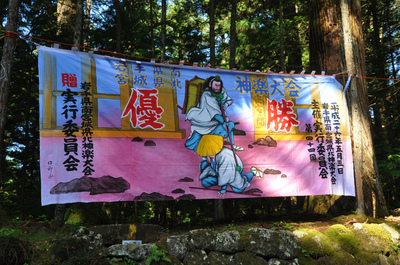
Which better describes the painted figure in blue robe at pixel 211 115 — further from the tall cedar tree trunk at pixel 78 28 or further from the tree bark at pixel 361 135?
the tall cedar tree trunk at pixel 78 28

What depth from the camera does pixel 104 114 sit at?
16.0 feet

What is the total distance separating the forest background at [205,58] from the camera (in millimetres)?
6938

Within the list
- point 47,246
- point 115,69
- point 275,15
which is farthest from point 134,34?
point 47,246

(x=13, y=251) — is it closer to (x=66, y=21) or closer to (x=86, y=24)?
(x=66, y=21)

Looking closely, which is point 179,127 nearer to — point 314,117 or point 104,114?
point 104,114

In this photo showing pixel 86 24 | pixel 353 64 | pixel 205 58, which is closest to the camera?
pixel 353 64

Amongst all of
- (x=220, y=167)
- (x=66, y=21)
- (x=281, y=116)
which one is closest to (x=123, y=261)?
(x=220, y=167)

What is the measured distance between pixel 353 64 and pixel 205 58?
25.5ft

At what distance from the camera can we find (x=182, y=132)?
527 centimetres

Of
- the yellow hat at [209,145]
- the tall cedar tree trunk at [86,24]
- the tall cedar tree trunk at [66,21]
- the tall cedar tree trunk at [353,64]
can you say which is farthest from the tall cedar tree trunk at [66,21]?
the tall cedar tree trunk at [353,64]

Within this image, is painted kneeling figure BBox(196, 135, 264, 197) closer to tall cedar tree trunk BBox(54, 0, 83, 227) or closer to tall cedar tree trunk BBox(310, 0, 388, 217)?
tall cedar tree trunk BBox(310, 0, 388, 217)

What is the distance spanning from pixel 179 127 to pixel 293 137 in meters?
2.23

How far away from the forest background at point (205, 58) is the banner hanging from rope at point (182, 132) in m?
0.88

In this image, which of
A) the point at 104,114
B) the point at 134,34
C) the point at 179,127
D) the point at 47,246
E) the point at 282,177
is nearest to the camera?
the point at 47,246
